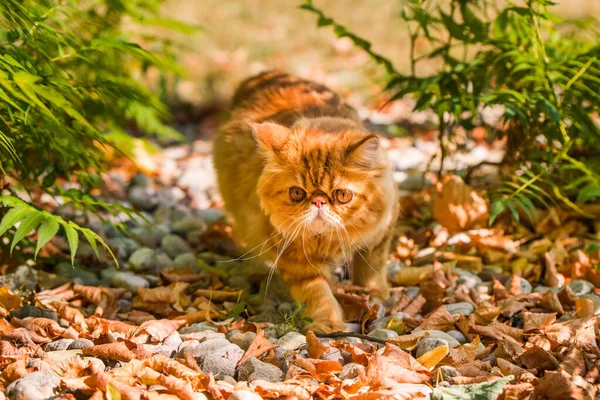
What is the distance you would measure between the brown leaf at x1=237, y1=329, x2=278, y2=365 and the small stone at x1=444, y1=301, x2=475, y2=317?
89 cm

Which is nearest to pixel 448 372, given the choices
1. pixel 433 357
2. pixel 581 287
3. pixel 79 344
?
pixel 433 357

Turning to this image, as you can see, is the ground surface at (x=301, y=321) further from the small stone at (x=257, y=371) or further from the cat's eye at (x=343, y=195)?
the cat's eye at (x=343, y=195)

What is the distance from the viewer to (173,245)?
3.92 metres

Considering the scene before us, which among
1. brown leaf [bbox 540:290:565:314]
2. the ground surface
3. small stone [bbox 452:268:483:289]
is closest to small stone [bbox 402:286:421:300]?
the ground surface

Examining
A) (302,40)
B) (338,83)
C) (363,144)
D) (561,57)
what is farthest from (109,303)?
(302,40)

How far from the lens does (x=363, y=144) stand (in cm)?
277

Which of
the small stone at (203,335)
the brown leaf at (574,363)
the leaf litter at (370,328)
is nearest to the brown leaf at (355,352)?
the leaf litter at (370,328)

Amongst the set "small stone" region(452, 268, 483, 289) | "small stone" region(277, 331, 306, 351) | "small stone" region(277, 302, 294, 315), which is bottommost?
"small stone" region(277, 302, 294, 315)

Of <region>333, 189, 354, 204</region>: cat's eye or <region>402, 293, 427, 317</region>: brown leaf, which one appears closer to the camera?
<region>333, 189, 354, 204</region>: cat's eye

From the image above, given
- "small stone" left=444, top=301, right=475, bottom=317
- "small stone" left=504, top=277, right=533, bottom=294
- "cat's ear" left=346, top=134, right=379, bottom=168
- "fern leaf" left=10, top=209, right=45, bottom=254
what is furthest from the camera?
"small stone" left=504, top=277, right=533, bottom=294

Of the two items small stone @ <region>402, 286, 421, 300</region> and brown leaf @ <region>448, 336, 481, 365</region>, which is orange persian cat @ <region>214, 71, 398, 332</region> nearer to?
small stone @ <region>402, 286, 421, 300</region>

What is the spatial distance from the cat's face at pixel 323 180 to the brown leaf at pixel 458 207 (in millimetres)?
891

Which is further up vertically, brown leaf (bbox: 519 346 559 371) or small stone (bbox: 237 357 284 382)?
brown leaf (bbox: 519 346 559 371)

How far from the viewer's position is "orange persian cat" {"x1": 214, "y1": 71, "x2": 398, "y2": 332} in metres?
2.88
